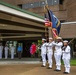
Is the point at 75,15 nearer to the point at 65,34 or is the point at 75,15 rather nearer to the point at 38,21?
the point at 65,34

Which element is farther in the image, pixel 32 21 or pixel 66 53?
pixel 32 21

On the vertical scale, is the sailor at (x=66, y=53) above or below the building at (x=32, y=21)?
below

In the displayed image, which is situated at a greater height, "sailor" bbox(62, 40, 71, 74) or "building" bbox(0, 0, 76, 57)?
"building" bbox(0, 0, 76, 57)

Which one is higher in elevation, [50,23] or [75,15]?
[75,15]

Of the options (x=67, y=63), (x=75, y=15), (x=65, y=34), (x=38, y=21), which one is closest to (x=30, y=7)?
(x=75, y=15)

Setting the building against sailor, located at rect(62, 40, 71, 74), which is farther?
the building

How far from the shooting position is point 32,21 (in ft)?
78.5

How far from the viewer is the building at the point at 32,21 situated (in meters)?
22.0

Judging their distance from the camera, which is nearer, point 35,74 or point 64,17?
point 35,74

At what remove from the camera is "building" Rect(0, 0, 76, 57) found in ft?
72.3

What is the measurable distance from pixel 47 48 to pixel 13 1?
34.3m

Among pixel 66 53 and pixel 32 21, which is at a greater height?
pixel 32 21

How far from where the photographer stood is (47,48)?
61.6 ft

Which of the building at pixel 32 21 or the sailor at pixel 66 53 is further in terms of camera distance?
the building at pixel 32 21
